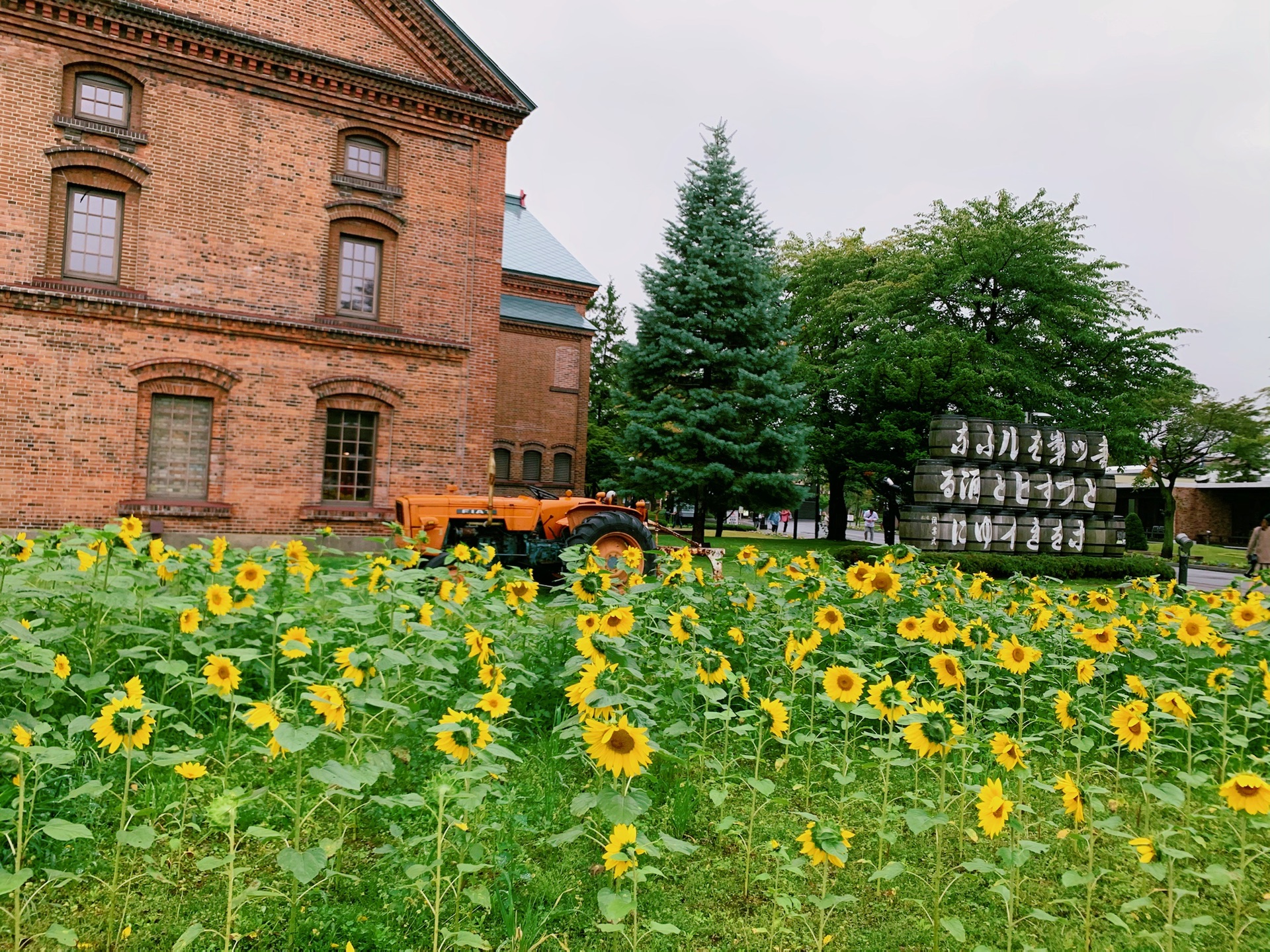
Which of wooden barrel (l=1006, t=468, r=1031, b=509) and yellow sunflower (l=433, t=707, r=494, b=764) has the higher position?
wooden barrel (l=1006, t=468, r=1031, b=509)

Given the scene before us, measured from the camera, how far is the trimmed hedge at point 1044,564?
48.4 ft

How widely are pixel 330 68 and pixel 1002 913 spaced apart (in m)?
16.7

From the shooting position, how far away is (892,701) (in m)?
2.94

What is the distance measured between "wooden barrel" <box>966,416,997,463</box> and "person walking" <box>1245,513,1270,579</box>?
4.78 m

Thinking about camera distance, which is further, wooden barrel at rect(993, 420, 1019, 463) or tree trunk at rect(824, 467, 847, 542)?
tree trunk at rect(824, 467, 847, 542)

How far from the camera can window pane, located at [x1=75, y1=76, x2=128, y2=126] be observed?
1292cm

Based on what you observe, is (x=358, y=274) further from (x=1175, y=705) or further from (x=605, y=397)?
(x=605, y=397)

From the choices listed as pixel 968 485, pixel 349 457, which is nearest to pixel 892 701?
pixel 349 457

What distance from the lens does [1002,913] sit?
2.82 meters

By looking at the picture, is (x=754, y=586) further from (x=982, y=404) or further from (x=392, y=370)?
(x=982, y=404)

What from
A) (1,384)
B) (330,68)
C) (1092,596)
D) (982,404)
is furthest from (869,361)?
(1,384)

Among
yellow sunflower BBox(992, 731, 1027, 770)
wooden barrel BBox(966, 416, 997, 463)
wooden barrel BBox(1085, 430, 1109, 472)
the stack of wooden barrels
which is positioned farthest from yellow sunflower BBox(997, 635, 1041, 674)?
wooden barrel BBox(1085, 430, 1109, 472)

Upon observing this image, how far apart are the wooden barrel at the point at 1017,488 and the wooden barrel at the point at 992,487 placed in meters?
0.28

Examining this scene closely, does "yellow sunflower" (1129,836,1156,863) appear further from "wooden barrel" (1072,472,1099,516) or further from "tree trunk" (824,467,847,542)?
"tree trunk" (824,467,847,542)
